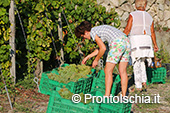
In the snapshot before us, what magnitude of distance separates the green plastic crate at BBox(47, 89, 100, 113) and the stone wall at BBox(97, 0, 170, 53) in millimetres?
4747

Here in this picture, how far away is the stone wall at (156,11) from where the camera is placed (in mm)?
7535

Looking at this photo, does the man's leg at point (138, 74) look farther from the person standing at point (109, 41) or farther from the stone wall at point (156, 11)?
the stone wall at point (156, 11)

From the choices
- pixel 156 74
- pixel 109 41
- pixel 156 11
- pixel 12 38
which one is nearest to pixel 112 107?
pixel 109 41

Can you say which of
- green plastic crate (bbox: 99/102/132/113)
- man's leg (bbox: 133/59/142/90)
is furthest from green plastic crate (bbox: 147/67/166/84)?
green plastic crate (bbox: 99/102/132/113)

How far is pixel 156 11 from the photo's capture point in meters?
8.55

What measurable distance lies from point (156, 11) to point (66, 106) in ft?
21.4

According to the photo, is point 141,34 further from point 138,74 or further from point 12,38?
point 12,38

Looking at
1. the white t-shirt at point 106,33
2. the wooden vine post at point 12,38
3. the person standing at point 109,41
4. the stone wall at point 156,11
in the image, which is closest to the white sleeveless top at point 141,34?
the person standing at point 109,41

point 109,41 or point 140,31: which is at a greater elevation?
point 140,31

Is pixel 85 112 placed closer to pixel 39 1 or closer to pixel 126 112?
pixel 126 112

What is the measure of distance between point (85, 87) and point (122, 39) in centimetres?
101

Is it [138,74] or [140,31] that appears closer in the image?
[140,31]

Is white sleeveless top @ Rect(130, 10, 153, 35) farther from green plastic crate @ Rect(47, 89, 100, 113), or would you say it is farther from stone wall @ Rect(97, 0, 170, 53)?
stone wall @ Rect(97, 0, 170, 53)

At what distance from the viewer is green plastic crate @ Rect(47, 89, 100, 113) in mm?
2863
